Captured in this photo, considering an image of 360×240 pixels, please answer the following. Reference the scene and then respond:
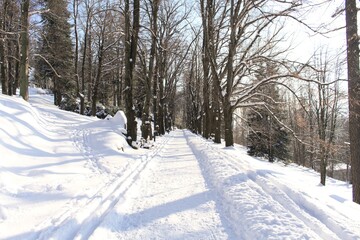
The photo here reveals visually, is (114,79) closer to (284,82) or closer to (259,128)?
(259,128)

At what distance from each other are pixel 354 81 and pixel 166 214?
6.62 m

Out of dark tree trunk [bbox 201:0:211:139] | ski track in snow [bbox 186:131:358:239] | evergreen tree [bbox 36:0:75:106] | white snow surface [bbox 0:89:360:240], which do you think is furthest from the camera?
evergreen tree [bbox 36:0:75:106]

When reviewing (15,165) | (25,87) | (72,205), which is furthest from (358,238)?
(25,87)

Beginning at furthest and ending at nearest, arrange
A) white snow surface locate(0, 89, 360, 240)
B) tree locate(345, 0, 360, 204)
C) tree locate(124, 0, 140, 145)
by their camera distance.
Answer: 1. tree locate(124, 0, 140, 145)
2. tree locate(345, 0, 360, 204)
3. white snow surface locate(0, 89, 360, 240)

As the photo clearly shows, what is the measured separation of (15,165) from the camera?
658 centimetres

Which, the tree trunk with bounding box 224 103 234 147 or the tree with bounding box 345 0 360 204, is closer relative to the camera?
the tree with bounding box 345 0 360 204

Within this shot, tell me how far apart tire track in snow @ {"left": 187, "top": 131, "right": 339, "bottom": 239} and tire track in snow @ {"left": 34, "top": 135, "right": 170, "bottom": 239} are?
2.12 m

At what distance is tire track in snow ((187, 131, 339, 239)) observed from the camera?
4050 millimetres

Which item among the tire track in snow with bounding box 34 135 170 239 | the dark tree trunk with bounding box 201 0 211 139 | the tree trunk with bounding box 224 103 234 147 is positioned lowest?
the tire track in snow with bounding box 34 135 170 239


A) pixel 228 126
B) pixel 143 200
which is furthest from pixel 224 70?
pixel 143 200

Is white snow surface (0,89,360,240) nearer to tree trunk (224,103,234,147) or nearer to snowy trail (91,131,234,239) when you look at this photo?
snowy trail (91,131,234,239)

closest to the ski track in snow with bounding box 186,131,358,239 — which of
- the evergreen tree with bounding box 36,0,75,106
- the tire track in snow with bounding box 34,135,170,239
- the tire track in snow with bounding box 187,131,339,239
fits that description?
the tire track in snow with bounding box 187,131,339,239

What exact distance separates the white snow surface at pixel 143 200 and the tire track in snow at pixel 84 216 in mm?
14

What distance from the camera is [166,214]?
5.17m
